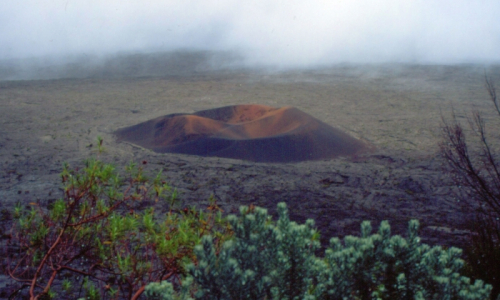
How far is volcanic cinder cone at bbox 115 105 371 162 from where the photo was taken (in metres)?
6.96

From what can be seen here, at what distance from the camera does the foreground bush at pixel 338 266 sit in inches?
65.2

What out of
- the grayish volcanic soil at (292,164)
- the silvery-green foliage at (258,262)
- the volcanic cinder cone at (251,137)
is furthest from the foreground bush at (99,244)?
the volcanic cinder cone at (251,137)

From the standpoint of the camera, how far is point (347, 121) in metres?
9.11

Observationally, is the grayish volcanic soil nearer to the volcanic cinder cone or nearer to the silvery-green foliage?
the volcanic cinder cone

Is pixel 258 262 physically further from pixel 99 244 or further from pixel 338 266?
pixel 99 244

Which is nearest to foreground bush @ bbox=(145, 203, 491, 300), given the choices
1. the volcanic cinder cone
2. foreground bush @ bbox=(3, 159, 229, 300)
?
foreground bush @ bbox=(3, 159, 229, 300)

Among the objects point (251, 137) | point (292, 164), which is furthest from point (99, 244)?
point (251, 137)

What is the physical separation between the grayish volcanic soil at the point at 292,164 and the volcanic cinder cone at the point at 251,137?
337 mm

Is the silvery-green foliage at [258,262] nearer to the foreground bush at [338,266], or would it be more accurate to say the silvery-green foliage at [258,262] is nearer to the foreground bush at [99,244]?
the foreground bush at [338,266]

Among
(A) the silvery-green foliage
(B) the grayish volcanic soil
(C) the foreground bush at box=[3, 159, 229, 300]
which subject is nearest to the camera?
(A) the silvery-green foliage

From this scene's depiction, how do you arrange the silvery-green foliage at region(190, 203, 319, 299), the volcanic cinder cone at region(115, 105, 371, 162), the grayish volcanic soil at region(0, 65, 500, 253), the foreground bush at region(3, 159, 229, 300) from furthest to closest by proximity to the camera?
the volcanic cinder cone at region(115, 105, 371, 162), the grayish volcanic soil at region(0, 65, 500, 253), the foreground bush at region(3, 159, 229, 300), the silvery-green foliage at region(190, 203, 319, 299)

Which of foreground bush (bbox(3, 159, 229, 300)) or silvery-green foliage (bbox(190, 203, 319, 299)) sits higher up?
silvery-green foliage (bbox(190, 203, 319, 299))

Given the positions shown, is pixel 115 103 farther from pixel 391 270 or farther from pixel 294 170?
pixel 391 270

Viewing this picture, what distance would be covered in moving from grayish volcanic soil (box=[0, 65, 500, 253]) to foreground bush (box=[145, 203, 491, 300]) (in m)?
2.44
